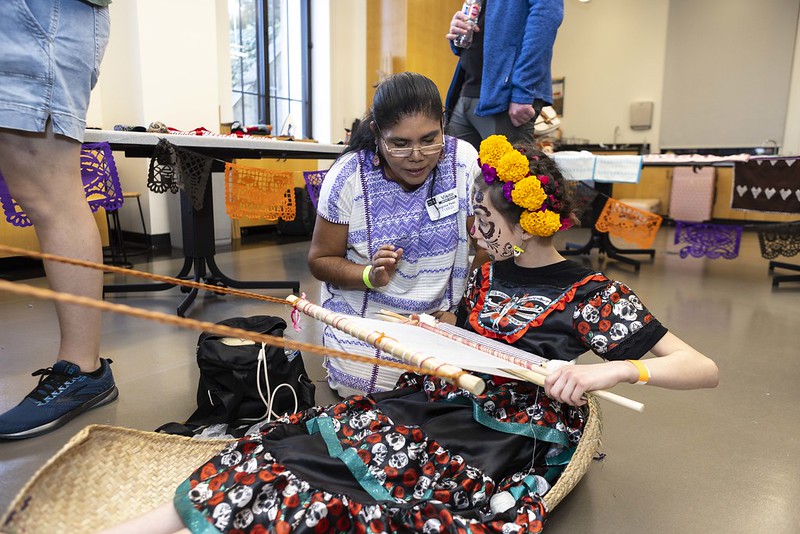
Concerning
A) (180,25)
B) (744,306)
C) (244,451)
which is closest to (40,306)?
(244,451)

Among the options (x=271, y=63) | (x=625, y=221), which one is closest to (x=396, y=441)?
(x=625, y=221)

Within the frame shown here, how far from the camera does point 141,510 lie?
1.04m

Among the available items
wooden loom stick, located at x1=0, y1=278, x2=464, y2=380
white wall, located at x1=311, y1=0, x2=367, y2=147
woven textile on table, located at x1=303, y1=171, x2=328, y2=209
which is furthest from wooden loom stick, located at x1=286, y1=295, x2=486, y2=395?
white wall, located at x1=311, y1=0, x2=367, y2=147

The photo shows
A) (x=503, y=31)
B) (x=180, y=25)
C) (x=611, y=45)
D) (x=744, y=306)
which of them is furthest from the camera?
(x=611, y=45)

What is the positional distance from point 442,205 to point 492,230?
42 cm

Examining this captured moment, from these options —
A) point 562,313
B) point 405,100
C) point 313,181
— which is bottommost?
point 562,313

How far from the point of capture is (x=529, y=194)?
1.14 metres

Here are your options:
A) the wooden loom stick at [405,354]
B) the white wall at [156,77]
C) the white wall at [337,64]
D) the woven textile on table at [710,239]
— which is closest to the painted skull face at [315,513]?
the wooden loom stick at [405,354]

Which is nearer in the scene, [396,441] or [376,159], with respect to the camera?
[396,441]

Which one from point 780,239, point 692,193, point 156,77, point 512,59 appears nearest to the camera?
point 512,59

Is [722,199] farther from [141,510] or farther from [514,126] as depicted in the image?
[141,510]

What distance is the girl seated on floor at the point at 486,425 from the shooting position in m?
0.88

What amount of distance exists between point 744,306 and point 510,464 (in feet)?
8.30

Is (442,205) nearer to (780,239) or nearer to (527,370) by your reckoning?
(527,370)
